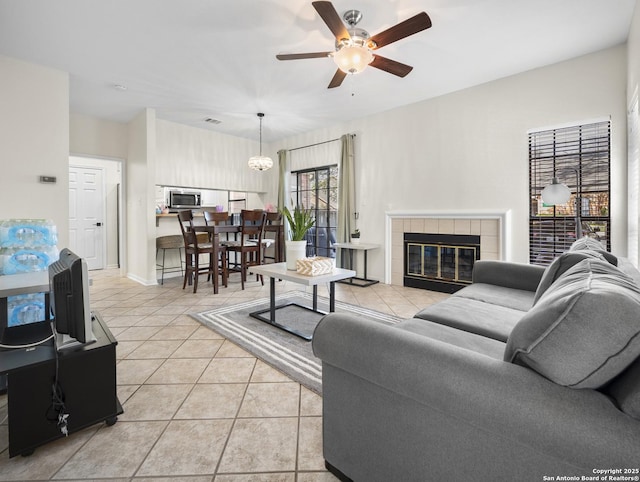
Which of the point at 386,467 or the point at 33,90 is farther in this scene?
the point at 33,90

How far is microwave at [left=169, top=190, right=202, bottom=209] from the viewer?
5.43 metres

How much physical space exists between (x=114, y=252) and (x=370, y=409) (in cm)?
712

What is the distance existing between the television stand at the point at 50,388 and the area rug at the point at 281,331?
97 cm

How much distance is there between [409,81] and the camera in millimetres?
3820

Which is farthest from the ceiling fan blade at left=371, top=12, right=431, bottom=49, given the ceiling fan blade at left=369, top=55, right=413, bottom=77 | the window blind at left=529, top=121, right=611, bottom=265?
the window blind at left=529, top=121, right=611, bottom=265

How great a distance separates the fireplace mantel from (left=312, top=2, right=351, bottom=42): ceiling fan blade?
2623 mm

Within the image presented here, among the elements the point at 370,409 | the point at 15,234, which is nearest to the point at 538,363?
the point at 370,409

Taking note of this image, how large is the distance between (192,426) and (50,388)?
0.63 metres

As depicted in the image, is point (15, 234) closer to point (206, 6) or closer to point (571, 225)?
point (206, 6)

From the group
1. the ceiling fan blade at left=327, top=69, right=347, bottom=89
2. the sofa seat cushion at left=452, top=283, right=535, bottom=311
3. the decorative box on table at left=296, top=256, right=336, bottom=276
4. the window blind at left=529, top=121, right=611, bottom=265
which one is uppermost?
the ceiling fan blade at left=327, top=69, right=347, bottom=89

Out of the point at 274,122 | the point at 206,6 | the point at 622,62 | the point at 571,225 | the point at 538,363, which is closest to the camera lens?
the point at 538,363

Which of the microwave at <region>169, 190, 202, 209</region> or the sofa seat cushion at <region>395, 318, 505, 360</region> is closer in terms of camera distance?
the sofa seat cushion at <region>395, 318, 505, 360</region>

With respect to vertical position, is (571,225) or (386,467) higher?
(571,225)

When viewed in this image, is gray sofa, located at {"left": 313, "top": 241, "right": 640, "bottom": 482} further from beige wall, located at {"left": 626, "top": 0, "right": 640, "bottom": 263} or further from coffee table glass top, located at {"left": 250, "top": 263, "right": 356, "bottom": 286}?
beige wall, located at {"left": 626, "top": 0, "right": 640, "bottom": 263}
